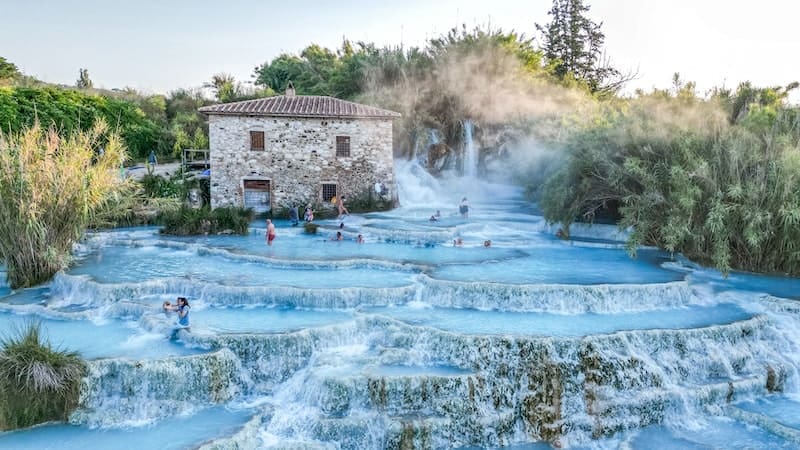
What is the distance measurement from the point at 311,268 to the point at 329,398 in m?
6.43

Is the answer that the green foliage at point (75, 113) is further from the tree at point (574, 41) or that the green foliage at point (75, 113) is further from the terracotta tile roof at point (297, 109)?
the tree at point (574, 41)

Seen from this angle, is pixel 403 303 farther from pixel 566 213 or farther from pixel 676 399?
pixel 566 213

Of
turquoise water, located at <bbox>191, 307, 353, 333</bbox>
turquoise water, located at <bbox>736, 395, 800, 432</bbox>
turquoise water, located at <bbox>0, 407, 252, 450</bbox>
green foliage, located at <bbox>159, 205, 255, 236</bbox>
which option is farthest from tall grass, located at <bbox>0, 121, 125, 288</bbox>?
turquoise water, located at <bbox>736, 395, 800, 432</bbox>

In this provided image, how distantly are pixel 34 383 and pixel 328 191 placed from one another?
17.1 metres

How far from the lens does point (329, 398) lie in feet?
32.5

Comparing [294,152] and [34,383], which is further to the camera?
[294,152]

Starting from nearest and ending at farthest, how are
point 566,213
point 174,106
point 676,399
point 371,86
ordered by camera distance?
point 676,399 → point 566,213 → point 371,86 → point 174,106

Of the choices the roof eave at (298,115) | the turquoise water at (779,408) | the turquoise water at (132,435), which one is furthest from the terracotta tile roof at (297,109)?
the turquoise water at (779,408)

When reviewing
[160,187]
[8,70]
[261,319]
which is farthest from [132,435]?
[8,70]

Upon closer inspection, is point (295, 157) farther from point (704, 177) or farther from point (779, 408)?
point (779, 408)

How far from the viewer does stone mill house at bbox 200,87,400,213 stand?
24641mm

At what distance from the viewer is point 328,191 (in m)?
25.8

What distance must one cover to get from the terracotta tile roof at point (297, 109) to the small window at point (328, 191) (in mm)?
2985

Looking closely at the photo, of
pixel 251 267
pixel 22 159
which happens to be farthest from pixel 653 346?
pixel 22 159
